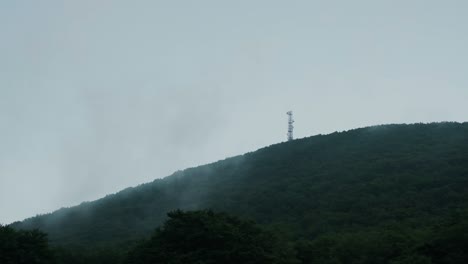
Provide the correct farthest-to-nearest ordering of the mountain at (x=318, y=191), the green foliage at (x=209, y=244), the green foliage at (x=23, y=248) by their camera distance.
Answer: the mountain at (x=318, y=191)
the green foliage at (x=23, y=248)
the green foliage at (x=209, y=244)

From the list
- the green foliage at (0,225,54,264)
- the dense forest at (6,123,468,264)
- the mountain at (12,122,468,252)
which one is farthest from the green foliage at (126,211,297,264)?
the mountain at (12,122,468,252)

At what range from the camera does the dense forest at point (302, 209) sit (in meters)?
24.6

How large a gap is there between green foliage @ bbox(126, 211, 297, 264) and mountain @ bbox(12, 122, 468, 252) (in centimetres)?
616

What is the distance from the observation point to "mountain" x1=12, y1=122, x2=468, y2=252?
37172 mm

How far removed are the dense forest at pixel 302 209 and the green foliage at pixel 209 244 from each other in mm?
40

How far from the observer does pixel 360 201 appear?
1580 inches

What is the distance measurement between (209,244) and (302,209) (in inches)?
697

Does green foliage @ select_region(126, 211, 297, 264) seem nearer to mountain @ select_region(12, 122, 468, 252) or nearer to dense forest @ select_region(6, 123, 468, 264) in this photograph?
dense forest @ select_region(6, 123, 468, 264)

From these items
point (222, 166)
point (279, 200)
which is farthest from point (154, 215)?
point (222, 166)

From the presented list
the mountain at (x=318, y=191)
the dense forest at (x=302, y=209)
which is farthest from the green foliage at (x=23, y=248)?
the mountain at (x=318, y=191)

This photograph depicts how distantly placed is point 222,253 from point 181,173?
3960 cm

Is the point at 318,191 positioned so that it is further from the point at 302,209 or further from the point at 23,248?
the point at 23,248

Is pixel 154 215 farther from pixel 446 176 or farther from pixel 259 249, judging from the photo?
pixel 259 249

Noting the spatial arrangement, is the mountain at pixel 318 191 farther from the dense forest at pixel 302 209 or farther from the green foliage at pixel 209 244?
the green foliage at pixel 209 244
